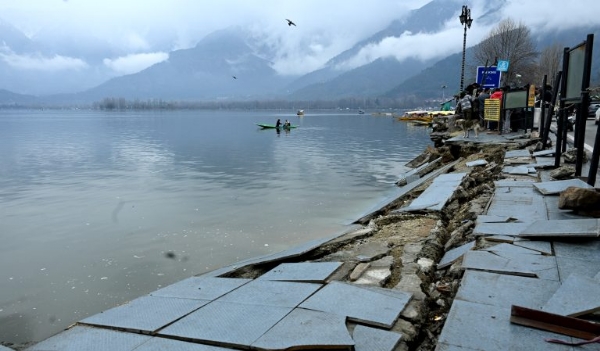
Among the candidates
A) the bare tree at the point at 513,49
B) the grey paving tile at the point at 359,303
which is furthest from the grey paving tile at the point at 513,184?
the bare tree at the point at 513,49

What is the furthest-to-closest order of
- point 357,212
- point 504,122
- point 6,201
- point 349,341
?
point 504,122 → point 6,201 → point 357,212 → point 349,341

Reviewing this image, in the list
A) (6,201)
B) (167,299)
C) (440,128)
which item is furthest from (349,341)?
(440,128)

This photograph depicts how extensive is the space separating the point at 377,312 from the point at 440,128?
26.1 meters

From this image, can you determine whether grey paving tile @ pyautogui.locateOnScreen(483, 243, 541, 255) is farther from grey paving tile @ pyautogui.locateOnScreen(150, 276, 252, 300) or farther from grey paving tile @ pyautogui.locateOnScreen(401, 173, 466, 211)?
grey paving tile @ pyautogui.locateOnScreen(401, 173, 466, 211)

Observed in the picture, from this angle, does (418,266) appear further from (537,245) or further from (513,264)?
(537,245)

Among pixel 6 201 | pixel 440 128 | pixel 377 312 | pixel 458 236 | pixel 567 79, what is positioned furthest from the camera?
pixel 440 128

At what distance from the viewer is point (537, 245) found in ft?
16.3

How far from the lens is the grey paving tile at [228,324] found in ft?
11.0

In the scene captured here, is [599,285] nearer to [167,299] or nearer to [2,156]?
[167,299]

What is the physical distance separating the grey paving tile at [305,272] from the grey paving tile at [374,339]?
1.17 meters

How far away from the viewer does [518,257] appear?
4664 millimetres

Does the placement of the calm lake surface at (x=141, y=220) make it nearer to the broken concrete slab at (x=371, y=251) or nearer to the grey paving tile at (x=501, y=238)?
the broken concrete slab at (x=371, y=251)

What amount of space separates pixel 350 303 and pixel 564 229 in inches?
114

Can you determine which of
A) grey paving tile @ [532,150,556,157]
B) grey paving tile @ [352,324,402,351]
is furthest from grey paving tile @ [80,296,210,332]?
grey paving tile @ [532,150,556,157]
